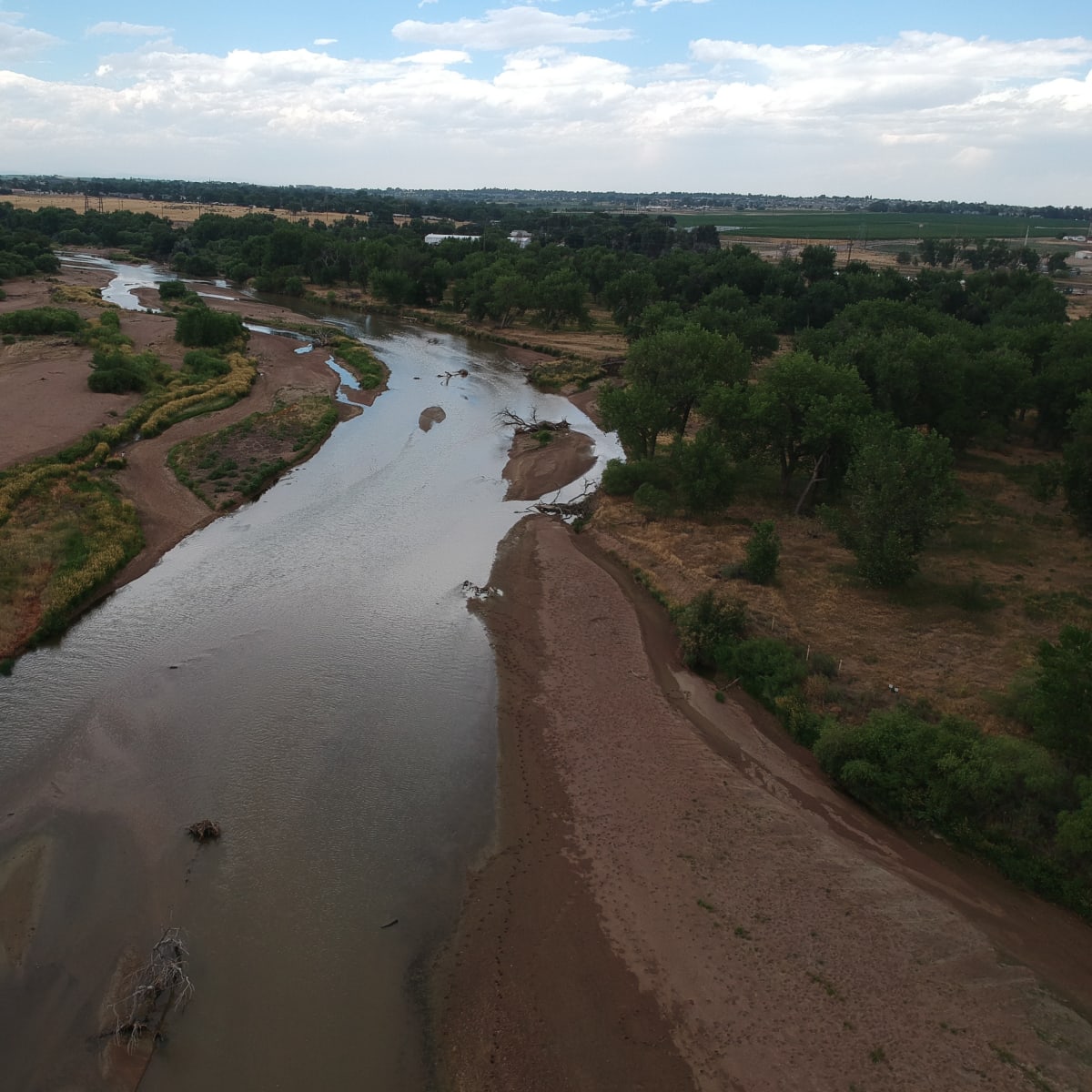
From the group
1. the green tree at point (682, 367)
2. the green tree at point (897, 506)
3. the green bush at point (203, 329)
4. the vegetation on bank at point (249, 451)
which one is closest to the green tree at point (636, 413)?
the green tree at point (682, 367)

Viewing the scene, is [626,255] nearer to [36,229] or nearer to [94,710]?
[94,710]

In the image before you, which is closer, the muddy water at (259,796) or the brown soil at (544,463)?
the muddy water at (259,796)

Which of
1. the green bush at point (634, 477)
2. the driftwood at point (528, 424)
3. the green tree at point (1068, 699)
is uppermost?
the green tree at point (1068, 699)

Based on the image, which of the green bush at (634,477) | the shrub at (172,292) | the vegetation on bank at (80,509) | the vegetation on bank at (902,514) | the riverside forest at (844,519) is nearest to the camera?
the vegetation on bank at (902,514)

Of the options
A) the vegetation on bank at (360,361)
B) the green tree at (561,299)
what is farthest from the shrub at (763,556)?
the green tree at (561,299)

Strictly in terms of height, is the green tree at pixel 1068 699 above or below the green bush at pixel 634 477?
above

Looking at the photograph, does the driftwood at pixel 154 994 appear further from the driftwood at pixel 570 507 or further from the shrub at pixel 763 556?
the driftwood at pixel 570 507

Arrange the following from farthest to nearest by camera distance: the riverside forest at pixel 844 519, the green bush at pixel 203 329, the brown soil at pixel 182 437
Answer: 1. the green bush at pixel 203 329
2. the brown soil at pixel 182 437
3. the riverside forest at pixel 844 519

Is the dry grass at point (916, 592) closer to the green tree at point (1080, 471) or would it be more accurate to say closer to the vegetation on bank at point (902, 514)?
the vegetation on bank at point (902, 514)
